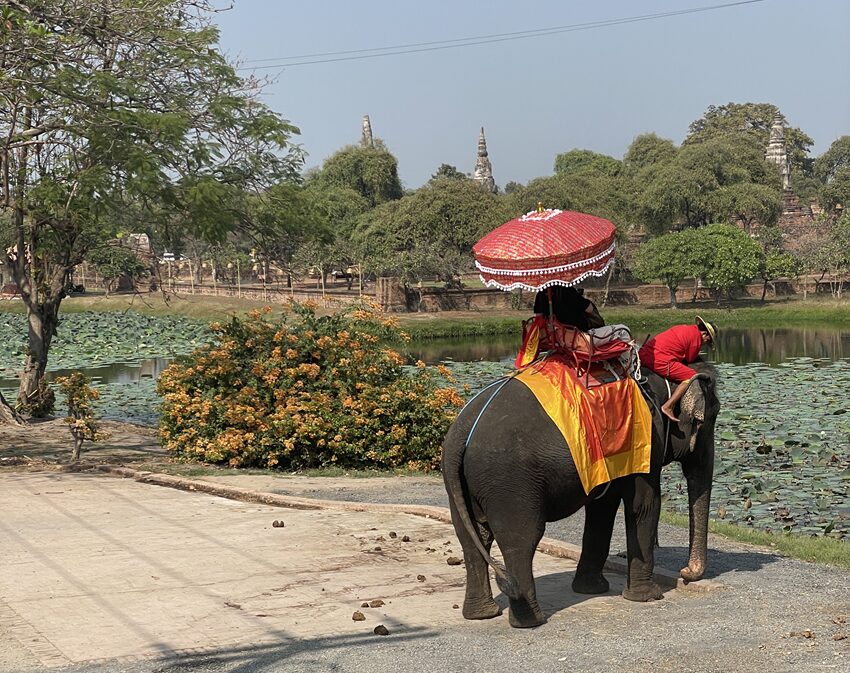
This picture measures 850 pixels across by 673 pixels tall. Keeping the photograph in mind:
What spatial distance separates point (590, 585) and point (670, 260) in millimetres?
44147

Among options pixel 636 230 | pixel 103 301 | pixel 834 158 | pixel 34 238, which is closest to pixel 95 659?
pixel 34 238

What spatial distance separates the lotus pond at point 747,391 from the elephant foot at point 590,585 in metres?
4.29

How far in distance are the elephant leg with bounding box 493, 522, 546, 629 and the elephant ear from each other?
1.35 meters

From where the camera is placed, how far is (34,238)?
16.7m

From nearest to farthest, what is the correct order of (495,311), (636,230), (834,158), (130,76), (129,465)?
(129,465)
(130,76)
(495,311)
(636,230)
(834,158)

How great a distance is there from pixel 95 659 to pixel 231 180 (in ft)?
36.1

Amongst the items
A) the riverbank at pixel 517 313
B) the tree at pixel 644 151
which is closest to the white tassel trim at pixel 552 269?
the riverbank at pixel 517 313

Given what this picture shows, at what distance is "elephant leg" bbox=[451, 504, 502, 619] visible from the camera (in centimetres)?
655

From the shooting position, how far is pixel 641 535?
696cm

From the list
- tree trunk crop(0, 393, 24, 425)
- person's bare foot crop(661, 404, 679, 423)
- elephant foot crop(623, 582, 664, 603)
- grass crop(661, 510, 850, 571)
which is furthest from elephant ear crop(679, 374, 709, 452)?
tree trunk crop(0, 393, 24, 425)

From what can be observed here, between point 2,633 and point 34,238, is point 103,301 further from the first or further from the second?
point 2,633

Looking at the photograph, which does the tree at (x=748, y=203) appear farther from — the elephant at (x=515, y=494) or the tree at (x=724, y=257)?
the elephant at (x=515, y=494)

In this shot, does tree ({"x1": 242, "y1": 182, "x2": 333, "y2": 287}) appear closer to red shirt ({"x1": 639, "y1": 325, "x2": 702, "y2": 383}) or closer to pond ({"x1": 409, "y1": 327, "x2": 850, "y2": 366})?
red shirt ({"x1": 639, "y1": 325, "x2": 702, "y2": 383})

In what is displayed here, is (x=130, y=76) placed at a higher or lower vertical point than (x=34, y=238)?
higher
